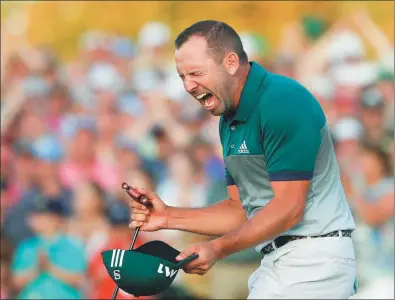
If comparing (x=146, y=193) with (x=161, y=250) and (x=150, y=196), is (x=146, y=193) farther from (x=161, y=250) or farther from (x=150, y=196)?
(x=161, y=250)

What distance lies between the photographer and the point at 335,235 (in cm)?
383

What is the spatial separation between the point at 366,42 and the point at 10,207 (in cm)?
384

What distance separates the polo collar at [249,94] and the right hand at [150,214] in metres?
0.53

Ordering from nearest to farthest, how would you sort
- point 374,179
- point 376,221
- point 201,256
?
point 201,256
point 376,221
point 374,179

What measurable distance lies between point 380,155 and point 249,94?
5.02 m

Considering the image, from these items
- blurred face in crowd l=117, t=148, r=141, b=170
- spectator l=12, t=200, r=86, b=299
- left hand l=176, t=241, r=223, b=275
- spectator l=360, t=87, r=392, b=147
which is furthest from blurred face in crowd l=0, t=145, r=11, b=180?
left hand l=176, t=241, r=223, b=275

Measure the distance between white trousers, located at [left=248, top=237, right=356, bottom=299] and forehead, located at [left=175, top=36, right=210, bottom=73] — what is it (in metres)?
0.87

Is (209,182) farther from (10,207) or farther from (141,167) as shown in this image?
(10,207)

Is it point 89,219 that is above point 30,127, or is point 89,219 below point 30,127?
below

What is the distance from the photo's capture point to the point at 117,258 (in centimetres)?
370

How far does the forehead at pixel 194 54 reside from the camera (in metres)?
3.84

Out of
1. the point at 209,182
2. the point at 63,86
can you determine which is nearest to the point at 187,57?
the point at 209,182

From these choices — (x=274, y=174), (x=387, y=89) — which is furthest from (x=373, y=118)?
(x=274, y=174)

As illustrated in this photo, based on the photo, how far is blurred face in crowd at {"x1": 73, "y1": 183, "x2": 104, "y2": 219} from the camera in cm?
859
